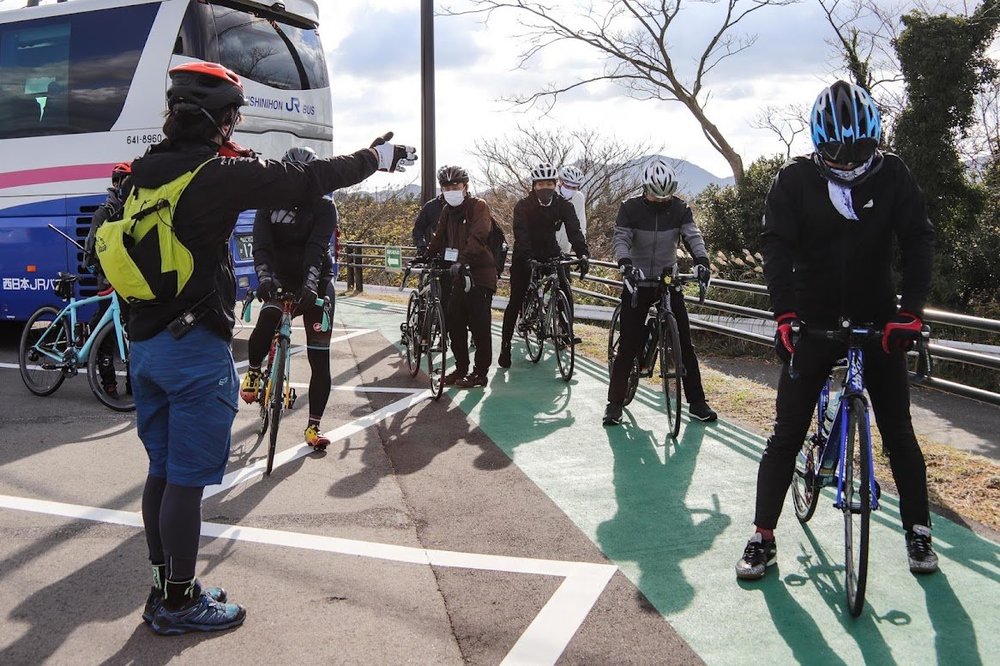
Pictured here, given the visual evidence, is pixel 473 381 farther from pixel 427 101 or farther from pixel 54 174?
pixel 427 101

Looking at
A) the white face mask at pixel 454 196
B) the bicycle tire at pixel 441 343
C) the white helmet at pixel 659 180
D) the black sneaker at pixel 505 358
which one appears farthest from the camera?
the black sneaker at pixel 505 358

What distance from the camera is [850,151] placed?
340 centimetres

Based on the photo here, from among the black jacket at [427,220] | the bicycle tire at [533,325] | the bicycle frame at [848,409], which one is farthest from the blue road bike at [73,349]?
the bicycle frame at [848,409]

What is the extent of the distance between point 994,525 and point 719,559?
4.97 ft

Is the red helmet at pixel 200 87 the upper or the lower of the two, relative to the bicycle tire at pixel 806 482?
upper

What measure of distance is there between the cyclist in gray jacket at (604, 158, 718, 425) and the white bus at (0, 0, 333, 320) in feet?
16.3

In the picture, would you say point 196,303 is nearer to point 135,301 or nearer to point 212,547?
point 135,301

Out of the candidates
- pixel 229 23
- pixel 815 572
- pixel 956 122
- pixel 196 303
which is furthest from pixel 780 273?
pixel 956 122

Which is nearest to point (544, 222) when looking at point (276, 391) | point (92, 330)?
point (276, 391)

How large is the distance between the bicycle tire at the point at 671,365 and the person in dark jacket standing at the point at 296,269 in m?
2.32

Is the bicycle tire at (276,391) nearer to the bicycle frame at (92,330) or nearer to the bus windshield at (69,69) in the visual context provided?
the bicycle frame at (92,330)

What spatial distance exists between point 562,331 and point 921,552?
4741mm

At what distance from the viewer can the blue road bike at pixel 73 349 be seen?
6.90 m

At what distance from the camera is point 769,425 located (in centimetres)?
641
